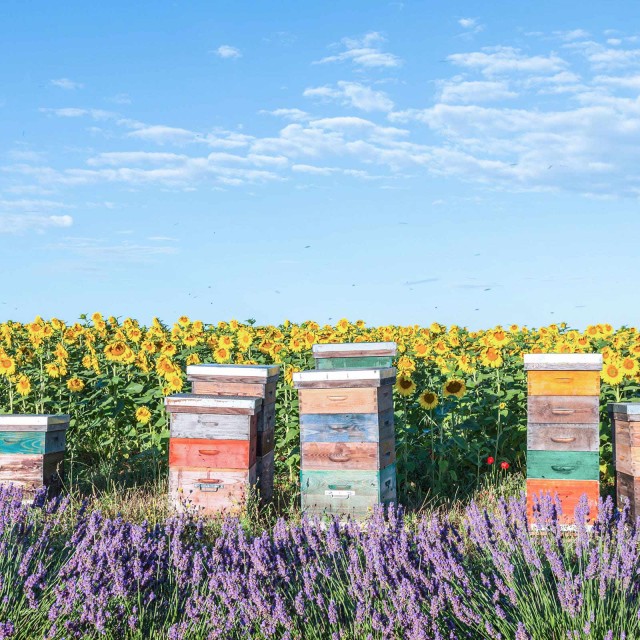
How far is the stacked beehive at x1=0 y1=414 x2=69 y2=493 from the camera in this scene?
7.69 meters

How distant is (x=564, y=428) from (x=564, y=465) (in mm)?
322

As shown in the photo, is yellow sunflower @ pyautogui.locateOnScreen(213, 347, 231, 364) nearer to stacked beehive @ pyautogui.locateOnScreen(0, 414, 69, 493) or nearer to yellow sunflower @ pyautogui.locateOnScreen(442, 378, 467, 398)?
stacked beehive @ pyautogui.locateOnScreen(0, 414, 69, 493)

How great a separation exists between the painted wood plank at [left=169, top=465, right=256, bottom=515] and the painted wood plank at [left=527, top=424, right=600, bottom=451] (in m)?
2.52

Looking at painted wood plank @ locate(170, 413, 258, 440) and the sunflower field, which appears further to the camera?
the sunflower field

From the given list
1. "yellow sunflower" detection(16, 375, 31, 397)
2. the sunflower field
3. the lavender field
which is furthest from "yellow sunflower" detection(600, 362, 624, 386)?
A: "yellow sunflower" detection(16, 375, 31, 397)

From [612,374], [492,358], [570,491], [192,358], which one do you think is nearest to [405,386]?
[492,358]

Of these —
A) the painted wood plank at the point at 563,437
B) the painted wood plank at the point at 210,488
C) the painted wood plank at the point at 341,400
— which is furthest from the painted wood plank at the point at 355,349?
the painted wood plank at the point at 563,437

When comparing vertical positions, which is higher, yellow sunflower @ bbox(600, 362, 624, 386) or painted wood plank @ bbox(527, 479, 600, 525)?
yellow sunflower @ bbox(600, 362, 624, 386)

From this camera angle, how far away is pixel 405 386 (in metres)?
8.47

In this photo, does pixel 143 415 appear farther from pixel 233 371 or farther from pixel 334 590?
pixel 334 590

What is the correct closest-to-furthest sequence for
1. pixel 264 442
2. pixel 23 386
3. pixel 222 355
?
pixel 264 442, pixel 23 386, pixel 222 355

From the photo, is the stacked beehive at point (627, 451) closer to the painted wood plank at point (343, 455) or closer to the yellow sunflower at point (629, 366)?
the yellow sunflower at point (629, 366)

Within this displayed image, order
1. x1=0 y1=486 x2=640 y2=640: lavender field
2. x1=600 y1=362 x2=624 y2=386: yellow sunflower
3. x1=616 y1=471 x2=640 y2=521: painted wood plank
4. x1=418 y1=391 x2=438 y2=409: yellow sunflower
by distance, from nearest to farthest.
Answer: x1=0 y1=486 x2=640 y2=640: lavender field, x1=616 y1=471 x2=640 y2=521: painted wood plank, x1=418 y1=391 x2=438 y2=409: yellow sunflower, x1=600 y1=362 x2=624 y2=386: yellow sunflower

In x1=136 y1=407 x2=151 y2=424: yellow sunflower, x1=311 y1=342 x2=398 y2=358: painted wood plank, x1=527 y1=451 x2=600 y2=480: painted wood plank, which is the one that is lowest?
x1=527 y1=451 x2=600 y2=480: painted wood plank
